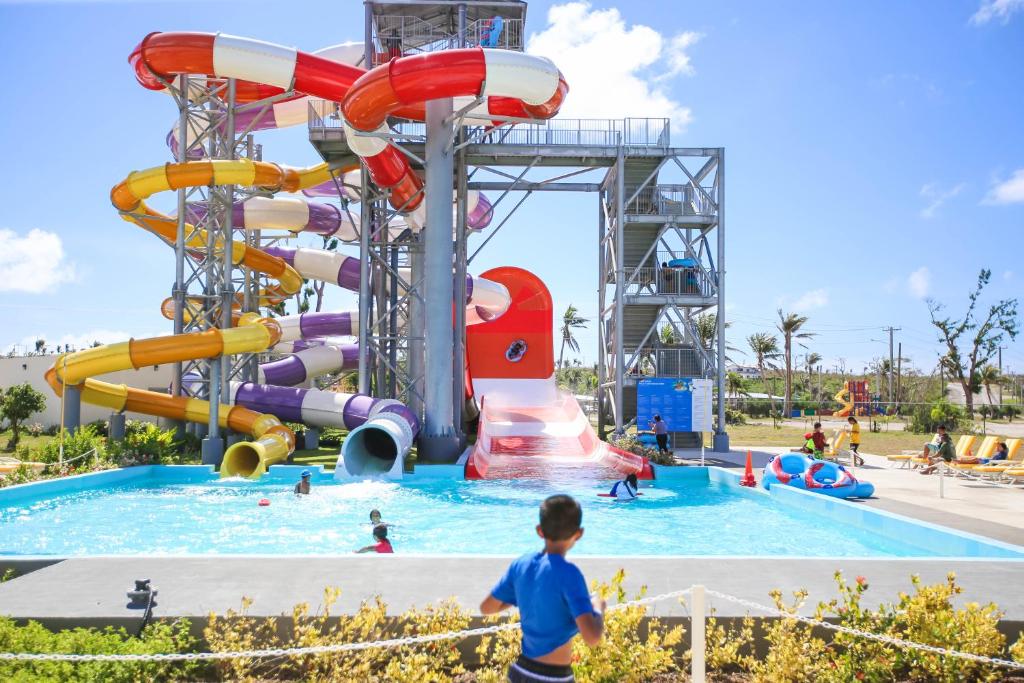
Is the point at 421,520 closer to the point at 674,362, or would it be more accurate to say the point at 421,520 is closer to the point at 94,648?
the point at 94,648

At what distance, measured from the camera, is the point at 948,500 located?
11195 millimetres

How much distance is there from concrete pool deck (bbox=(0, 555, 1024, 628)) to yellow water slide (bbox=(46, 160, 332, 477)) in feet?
29.3

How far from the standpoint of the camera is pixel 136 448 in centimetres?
1538

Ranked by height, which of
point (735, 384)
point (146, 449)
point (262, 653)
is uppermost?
point (735, 384)

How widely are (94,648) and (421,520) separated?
721cm

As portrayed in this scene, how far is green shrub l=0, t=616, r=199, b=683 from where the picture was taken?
149 inches

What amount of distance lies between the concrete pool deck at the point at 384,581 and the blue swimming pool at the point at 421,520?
5.58 ft

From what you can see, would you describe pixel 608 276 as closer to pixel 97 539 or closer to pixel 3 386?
pixel 97 539

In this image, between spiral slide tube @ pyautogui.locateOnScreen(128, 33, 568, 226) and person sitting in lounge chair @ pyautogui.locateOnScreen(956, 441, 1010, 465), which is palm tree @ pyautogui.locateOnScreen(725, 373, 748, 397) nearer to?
person sitting in lounge chair @ pyautogui.locateOnScreen(956, 441, 1010, 465)

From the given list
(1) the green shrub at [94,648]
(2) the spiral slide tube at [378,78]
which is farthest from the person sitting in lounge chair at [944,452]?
(1) the green shrub at [94,648]

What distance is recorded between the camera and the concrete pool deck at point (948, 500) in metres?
8.53

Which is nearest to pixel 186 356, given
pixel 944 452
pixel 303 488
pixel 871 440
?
pixel 303 488

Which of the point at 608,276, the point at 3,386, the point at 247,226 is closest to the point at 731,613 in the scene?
the point at 608,276

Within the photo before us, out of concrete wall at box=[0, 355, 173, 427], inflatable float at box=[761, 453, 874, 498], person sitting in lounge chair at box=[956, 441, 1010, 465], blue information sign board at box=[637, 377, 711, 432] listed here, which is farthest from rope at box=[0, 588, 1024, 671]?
concrete wall at box=[0, 355, 173, 427]
